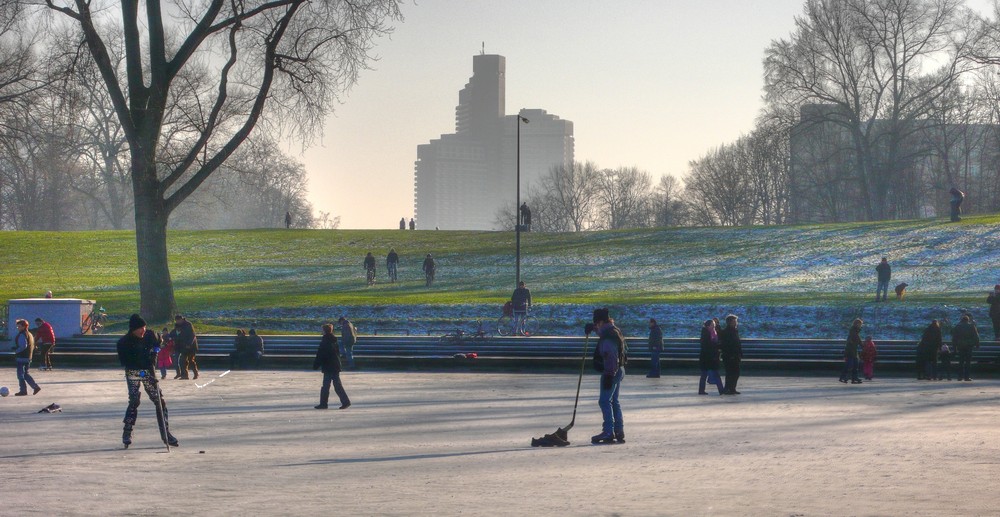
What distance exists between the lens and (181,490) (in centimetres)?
1080

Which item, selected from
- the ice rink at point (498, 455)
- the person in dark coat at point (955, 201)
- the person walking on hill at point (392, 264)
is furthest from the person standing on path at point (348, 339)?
the person in dark coat at point (955, 201)

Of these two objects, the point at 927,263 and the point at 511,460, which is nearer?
the point at 511,460

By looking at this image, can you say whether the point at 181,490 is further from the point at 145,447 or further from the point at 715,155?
the point at 715,155

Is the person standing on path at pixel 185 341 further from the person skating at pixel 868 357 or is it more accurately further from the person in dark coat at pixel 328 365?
the person skating at pixel 868 357

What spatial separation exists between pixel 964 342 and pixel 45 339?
70.7 feet

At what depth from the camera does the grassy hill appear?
41.7 metres

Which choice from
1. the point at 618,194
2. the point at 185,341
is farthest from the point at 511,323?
the point at 618,194

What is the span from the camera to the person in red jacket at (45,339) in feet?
83.4

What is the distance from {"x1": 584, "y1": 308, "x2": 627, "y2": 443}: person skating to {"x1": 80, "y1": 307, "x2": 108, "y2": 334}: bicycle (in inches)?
943


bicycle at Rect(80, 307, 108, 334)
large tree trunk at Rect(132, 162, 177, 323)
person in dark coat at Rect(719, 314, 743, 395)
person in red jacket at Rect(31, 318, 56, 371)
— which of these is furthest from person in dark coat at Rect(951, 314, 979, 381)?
bicycle at Rect(80, 307, 108, 334)

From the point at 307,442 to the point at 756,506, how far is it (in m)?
6.61

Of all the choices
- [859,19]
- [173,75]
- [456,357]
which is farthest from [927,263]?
[173,75]

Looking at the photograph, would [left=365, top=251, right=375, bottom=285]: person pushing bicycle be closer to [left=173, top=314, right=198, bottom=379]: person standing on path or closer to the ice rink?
[left=173, top=314, right=198, bottom=379]: person standing on path

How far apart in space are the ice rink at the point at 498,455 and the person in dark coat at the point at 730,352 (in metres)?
0.48
